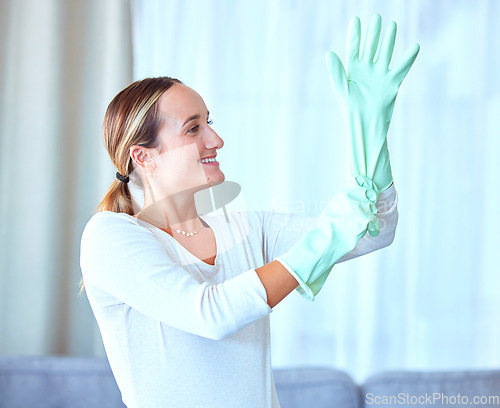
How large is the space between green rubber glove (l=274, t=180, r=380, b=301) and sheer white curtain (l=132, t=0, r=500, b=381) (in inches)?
39.9

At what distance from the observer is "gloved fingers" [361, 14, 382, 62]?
2.94 feet

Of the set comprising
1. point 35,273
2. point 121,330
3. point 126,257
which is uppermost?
point 126,257

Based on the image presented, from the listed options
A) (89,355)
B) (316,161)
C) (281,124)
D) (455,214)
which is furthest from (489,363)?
(89,355)

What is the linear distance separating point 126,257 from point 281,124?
1.15 m

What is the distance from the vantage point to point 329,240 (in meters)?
0.80

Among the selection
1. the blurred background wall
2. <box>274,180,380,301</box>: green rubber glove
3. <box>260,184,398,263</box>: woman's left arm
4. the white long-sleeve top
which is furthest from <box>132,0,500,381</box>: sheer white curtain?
<box>274,180,380,301</box>: green rubber glove

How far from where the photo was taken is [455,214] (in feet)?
6.15

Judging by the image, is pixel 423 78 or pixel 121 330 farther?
pixel 423 78

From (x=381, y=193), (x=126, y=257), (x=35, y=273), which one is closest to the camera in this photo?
(x=126, y=257)

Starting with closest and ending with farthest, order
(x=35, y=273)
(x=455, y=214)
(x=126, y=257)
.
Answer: (x=126, y=257) → (x=35, y=273) → (x=455, y=214)

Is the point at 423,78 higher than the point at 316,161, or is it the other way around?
the point at 423,78

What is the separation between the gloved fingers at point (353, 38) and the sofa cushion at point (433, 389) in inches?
40.6

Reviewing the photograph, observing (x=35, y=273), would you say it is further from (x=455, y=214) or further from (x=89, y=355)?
(x=455, y=214)

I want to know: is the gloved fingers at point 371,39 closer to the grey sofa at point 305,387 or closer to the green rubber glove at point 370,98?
the green rubber glove at point 370,98
